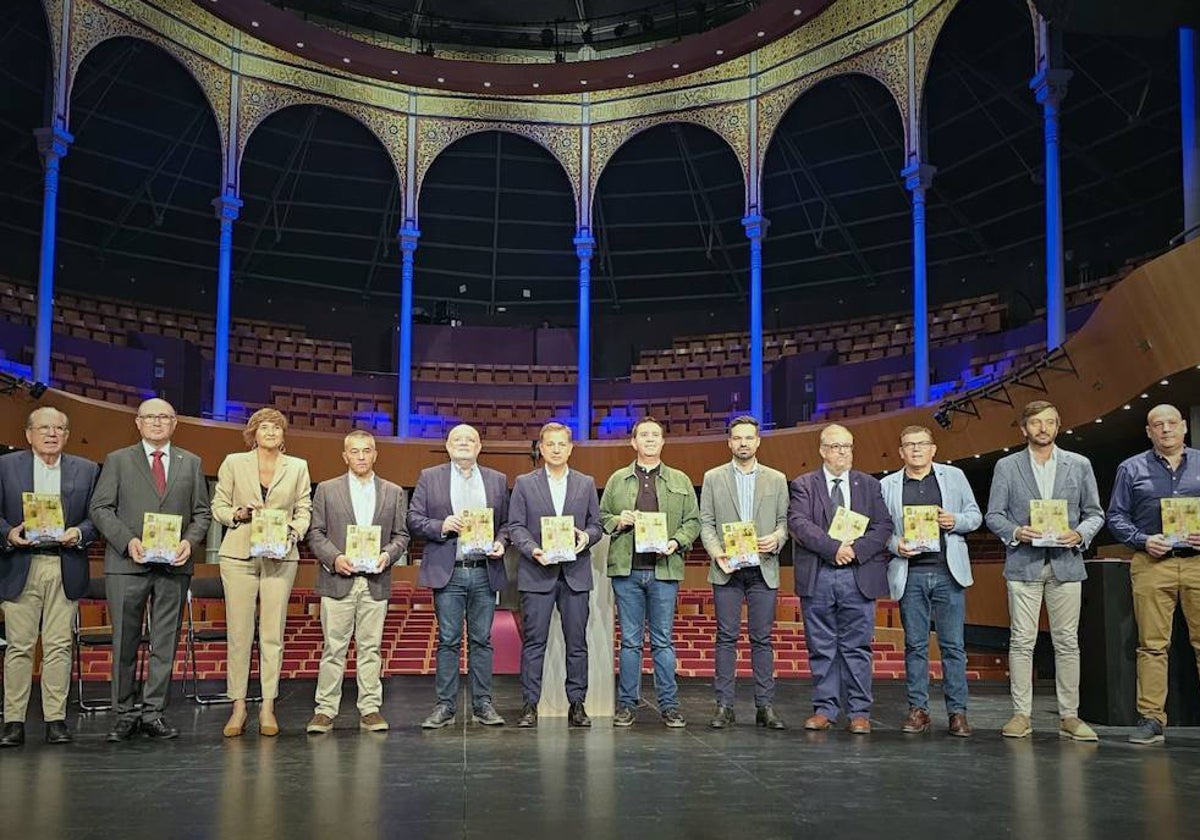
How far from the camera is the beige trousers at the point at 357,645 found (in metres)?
5.75

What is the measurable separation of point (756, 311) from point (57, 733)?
1468 cm

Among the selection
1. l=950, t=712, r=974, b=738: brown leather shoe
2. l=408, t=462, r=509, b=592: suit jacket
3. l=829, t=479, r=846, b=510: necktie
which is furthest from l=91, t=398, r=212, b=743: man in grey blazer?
l=950, t=712, r=974, b=738: brown leather shoe

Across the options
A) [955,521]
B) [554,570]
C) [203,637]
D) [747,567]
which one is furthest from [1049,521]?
[203,637]

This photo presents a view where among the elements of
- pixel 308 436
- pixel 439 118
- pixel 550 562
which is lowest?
pixel 550 562

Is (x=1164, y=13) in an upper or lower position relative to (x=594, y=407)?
upper

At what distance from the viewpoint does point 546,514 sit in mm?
6293

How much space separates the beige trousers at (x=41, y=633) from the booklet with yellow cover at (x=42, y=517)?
122 mm

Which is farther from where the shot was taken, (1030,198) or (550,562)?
(1030,198)

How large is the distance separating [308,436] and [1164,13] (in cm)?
1315

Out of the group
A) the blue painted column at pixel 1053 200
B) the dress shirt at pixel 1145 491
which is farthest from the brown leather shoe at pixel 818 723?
the blue painted column at pixel 1053 200

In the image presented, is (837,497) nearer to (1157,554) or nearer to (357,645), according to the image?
(1157,554)

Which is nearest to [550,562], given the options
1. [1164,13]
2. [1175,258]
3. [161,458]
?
[161,458]

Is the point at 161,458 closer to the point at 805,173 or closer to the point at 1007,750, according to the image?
the point at 1007,750

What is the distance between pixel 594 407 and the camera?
73.2 ft
